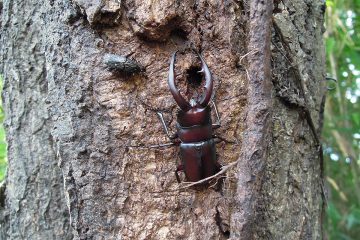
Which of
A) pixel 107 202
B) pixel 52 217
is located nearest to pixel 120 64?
pixel 107 202

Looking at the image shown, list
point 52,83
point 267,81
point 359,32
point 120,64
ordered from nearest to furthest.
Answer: point 267,81 < point 120,64 < point 52,83 < point 359,32

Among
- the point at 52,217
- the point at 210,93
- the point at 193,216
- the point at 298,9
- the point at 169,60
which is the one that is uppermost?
the point at 298,9

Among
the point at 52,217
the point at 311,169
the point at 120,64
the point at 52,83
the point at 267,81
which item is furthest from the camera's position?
the point at 52,217

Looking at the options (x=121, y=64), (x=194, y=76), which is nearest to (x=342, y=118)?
(x=194, y=76)

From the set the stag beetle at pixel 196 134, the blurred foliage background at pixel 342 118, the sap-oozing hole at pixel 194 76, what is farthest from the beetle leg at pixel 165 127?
the blurred foliage background at pixel 342 118

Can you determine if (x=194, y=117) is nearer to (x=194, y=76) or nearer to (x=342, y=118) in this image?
(x=194, y=76)

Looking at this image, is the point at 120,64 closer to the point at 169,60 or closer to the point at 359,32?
the point at 169,60
